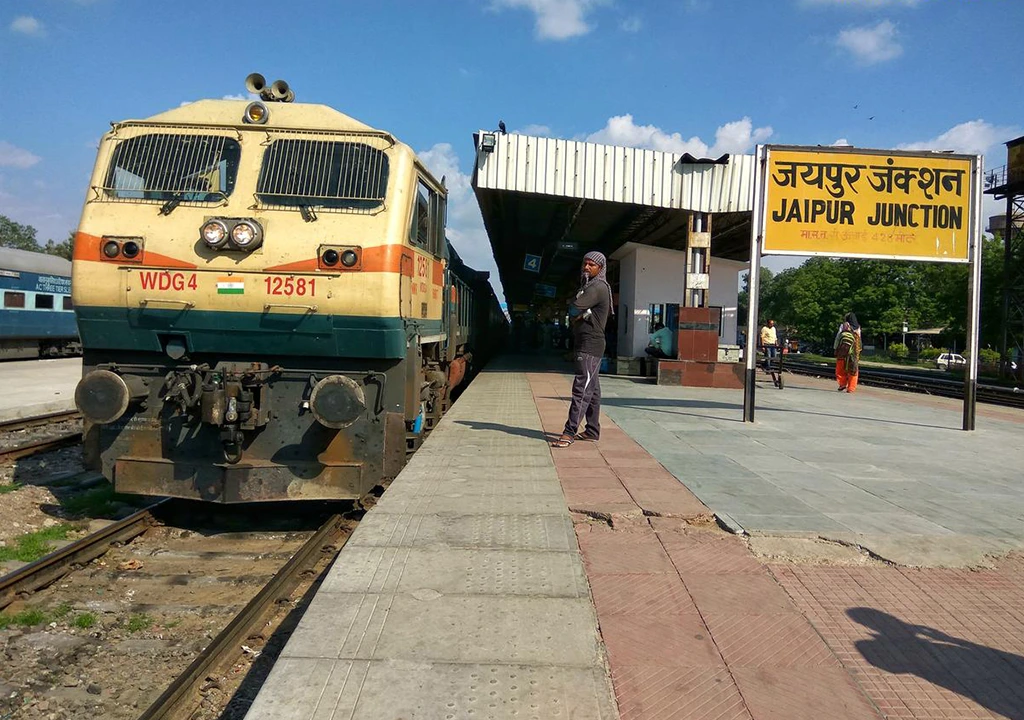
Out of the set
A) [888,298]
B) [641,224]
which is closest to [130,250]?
[641,224]

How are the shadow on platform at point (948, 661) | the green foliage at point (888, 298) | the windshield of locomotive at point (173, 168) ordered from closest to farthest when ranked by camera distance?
the shadow on platform at point (948, 661)
the windshield of locomotive at point (173, 168)
the green foliage at point (888, 298)

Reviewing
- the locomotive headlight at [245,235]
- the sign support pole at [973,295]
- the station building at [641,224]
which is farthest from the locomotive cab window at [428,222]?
the sign support pole at [973,295]

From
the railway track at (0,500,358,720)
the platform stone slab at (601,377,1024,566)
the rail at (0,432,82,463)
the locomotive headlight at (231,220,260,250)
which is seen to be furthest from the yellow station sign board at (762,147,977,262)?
the rail at (0,432,82,463)

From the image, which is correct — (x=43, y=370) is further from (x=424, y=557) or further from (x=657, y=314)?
(x=424, y=557)

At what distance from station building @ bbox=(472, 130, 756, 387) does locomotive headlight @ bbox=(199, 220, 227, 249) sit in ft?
29.8

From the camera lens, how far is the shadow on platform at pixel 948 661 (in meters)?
2.72

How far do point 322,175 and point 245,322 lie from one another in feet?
4.53

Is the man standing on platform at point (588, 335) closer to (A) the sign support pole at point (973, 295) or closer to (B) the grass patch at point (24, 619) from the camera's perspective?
(B) the grass patch at point (24, 619)

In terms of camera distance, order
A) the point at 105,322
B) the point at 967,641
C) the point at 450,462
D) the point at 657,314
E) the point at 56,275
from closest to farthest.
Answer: the point at 967,641, the point at 105,322, the point at 450,462, the point at 657,314, the point at 56,275

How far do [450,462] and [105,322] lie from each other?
3.02m

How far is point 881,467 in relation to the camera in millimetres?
6676

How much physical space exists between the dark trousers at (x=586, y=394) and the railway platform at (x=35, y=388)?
30.7 ft

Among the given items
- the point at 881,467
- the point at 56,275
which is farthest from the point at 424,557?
the point at 56,275

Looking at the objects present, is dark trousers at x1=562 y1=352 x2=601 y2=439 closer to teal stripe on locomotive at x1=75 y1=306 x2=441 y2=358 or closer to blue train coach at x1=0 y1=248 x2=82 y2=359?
teal stripe on locomotive at x1=75 y1=306 x2=441 y2=358
